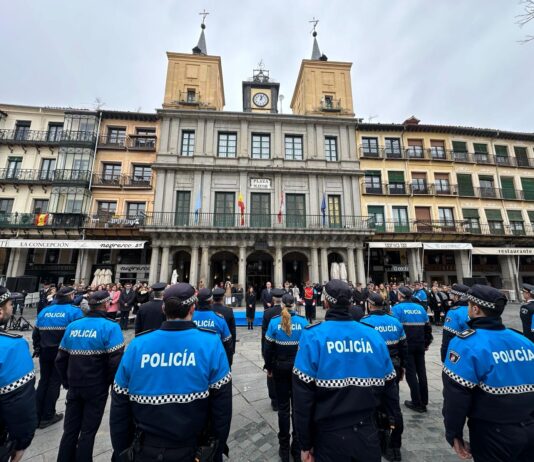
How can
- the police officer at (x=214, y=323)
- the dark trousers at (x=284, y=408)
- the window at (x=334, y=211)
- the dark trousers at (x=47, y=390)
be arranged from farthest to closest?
the window at (x=334, y=211) → the police officer at (x=214, y=323) → the dark trousers at (x=47, y=390) → the dark trousers at (x=284, y=408)

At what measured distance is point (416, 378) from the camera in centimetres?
419

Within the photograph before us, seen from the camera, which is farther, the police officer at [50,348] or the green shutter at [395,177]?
the green shutter at [395,177]

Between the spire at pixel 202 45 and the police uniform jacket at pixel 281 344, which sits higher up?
the spire at pixel 202 45

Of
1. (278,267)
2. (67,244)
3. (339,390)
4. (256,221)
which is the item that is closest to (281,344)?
Answer: (339,390)

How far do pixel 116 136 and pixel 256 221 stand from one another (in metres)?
15.2

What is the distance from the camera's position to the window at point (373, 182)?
22.4 meters

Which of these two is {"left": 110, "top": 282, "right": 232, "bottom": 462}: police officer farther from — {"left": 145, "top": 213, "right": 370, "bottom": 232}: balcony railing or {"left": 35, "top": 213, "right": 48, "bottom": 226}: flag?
{"left": 35, "top": 213, "right": 48, "bottom": 226}: flag

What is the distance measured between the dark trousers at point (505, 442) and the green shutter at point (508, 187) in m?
30.1

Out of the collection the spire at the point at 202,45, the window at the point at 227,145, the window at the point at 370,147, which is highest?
the spire at the point at 202,45

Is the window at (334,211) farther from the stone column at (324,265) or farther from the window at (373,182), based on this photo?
the window at (373,182)

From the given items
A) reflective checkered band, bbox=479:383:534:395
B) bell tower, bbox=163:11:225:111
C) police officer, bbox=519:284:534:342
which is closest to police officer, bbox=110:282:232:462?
reflective checkered band, bbox=479:383:534:395

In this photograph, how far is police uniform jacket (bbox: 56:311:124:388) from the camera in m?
2.96

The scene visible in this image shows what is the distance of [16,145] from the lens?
2109cm

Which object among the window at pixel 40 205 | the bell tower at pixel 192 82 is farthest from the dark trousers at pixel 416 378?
the window at pixel 40 205
